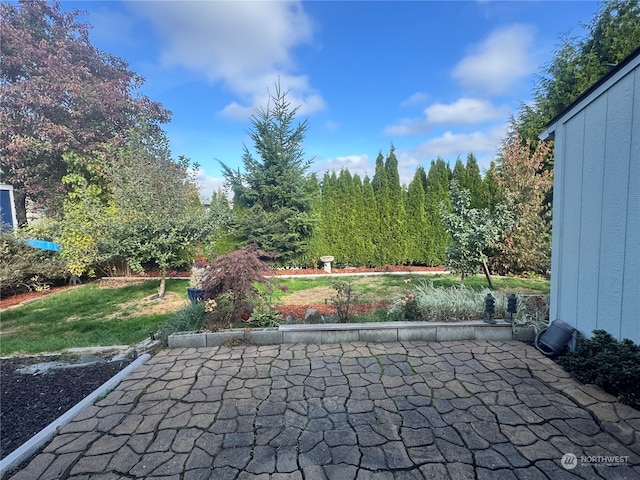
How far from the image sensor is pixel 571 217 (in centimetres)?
331

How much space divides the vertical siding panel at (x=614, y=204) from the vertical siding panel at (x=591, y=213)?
0.06m

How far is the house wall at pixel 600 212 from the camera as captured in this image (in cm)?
254

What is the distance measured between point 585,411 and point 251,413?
271 centimetres

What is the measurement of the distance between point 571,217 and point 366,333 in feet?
9.10

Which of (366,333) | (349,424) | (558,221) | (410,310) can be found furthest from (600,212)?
(349,424)

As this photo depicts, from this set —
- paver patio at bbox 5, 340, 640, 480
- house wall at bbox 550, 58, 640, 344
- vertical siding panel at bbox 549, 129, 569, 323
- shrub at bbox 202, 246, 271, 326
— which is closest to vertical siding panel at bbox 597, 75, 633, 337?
house wall at bbox 550, 58, 640, 344

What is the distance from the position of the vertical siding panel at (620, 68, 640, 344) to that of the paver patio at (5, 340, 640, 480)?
711mm

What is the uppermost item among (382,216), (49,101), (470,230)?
(49,101)

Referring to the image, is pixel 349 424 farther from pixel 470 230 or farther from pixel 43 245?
pixel 43 245

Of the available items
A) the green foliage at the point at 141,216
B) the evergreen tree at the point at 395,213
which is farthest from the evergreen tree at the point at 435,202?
the green foliage at the point at 141,216

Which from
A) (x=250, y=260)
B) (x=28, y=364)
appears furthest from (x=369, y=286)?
(x=28, y=364)

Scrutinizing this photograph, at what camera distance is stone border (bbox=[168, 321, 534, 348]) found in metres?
3.76

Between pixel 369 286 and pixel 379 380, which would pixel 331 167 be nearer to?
pixel 369 286

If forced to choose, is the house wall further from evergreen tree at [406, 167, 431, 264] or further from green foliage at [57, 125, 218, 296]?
green foliage at [57, 125, 218, 296]
